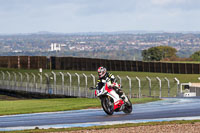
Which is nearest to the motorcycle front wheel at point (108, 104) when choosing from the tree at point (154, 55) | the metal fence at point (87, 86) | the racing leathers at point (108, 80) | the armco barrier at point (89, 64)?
the racing leathers at point (108, 80)

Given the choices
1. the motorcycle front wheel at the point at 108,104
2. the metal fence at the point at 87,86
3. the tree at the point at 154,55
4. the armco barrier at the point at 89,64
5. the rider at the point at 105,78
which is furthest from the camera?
the tree at the point at 154,55

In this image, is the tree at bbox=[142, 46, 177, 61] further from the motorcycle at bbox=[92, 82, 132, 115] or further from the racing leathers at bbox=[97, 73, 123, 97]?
the racing leathers at bbox=[97, 73, 123, 97]

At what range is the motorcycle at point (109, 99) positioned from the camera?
57.6 feet

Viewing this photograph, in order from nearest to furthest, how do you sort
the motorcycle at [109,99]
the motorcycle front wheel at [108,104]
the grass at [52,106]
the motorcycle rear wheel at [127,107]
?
the motorcycle at [109,99] < the motorcycle front wheel at [108,104] < the motorcycle rear wheel at [127,107] < the grass at [52,106]

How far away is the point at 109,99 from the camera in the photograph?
58.9 ft

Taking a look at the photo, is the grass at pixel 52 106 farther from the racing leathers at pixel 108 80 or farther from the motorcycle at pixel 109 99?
the racing leathers at pixel 108 80

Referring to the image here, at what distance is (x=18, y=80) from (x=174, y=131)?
178ft

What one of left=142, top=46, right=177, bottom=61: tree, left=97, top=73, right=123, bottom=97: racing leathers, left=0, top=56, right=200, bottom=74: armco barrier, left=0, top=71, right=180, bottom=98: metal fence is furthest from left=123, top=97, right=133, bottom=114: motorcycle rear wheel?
left=142, top=46, right=177, bottom=61: tree

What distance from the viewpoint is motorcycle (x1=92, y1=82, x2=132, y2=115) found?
17.5 metres

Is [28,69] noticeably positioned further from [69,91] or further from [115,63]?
[69,91]

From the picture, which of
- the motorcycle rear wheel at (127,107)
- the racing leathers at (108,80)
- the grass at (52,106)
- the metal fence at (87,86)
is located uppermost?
the racing leathers at (108,80)

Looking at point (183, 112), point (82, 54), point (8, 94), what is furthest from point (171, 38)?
point (183, 112)

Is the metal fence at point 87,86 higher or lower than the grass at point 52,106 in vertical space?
lower

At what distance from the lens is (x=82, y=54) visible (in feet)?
267
